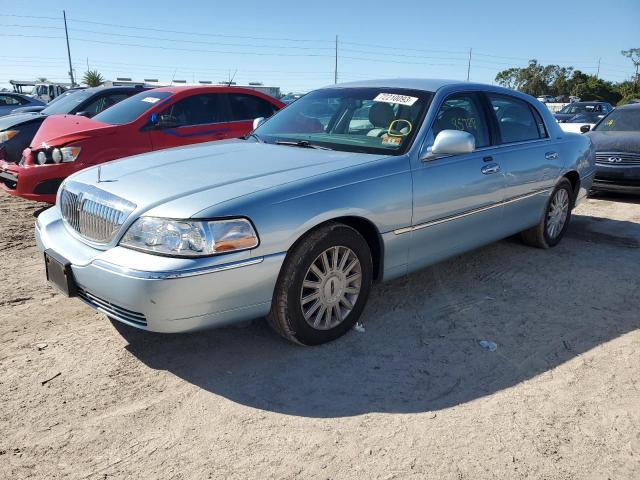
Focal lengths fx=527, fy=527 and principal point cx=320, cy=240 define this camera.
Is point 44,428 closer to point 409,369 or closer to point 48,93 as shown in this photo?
point 409,369

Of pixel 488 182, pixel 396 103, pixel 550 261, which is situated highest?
pixel 396 103

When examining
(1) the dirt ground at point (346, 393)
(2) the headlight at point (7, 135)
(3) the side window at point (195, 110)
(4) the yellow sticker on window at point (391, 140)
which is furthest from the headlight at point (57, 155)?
(4) the yellow sticker on window at point (391, 140)

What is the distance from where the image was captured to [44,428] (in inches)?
95.0

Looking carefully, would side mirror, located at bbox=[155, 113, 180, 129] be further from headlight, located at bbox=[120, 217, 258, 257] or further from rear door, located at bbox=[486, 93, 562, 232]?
headlight, located at bbox=[120, 217, 258, 257]

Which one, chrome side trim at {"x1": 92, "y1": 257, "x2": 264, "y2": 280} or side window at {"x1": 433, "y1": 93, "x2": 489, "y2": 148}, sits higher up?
side window at {"x1": 433, "y1": 93, "x2": 489, "y2": 148}

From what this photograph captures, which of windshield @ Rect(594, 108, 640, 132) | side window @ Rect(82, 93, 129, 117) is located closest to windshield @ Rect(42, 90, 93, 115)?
side window @ Rect(82, 93, 129, 117)

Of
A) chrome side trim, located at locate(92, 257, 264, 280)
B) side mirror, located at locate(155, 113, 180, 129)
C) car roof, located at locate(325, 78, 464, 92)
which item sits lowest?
chrome side trim, located at locate(92, 257, 264, 280)

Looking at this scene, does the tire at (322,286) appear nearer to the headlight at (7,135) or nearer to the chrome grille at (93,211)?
the chrome grille at (93,211)

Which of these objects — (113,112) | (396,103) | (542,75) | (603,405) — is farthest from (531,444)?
(542,75)

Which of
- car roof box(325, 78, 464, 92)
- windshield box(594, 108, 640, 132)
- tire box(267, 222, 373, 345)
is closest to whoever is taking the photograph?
tire box(267, 222, 373, 345)

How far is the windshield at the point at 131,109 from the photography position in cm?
649

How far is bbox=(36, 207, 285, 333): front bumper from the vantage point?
8.27ft

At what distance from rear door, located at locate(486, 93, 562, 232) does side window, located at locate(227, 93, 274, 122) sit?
382 cm

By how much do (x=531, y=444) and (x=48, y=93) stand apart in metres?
28.1
